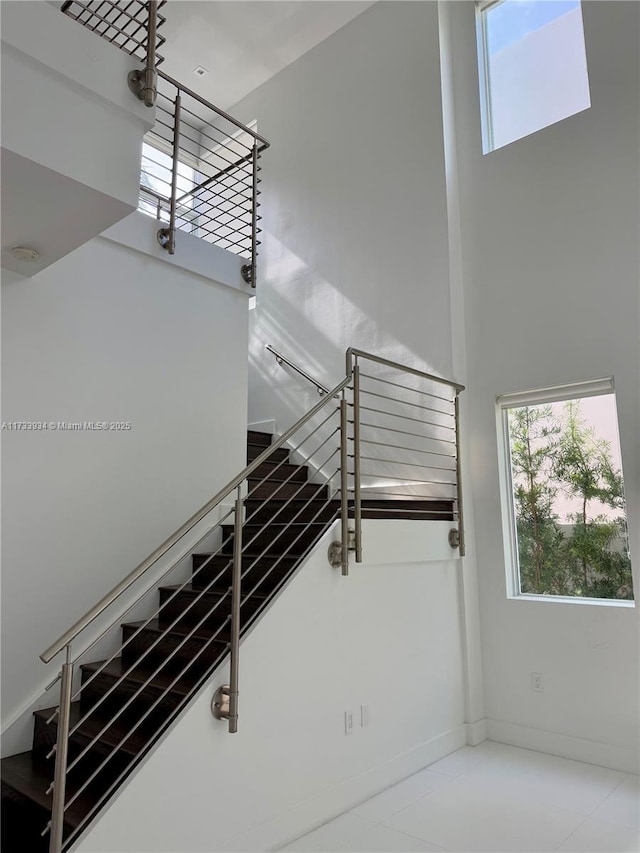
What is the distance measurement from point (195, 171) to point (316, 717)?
6135mm

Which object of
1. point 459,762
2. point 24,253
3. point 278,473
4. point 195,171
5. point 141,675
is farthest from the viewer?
point 195,171

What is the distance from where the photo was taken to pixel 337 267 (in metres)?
5.61

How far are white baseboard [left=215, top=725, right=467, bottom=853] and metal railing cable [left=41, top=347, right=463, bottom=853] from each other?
62cm

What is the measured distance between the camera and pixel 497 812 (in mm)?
3174

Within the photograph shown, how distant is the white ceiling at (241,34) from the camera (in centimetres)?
552

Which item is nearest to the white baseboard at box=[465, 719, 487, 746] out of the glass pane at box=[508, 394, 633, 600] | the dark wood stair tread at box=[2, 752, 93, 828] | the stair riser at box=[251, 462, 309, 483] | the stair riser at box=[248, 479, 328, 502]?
the glass pane at box=[508, 394, 633, 600]

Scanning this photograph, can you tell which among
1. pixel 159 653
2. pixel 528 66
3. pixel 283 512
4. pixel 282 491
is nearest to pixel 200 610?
pixel 159 653

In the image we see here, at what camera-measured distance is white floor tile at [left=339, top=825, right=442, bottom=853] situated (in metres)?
2.80

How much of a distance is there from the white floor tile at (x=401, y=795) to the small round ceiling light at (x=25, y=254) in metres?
3.33

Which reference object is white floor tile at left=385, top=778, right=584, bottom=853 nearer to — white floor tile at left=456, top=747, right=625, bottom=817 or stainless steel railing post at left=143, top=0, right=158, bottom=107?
white floor tile at left=456, top=747, right=625, bottom=817

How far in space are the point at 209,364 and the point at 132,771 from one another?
106 inches

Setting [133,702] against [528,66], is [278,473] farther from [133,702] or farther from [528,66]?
[528,66]

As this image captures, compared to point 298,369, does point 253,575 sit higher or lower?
lower

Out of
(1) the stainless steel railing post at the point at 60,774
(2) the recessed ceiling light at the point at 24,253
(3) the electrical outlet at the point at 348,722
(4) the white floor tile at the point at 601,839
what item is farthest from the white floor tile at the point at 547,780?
(2) the recessed ceiling light at the point at 24,253
